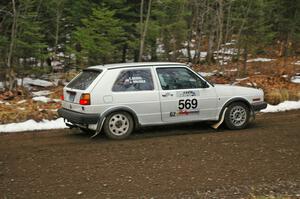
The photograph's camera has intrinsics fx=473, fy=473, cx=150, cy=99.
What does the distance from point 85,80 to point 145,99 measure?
1369 millimetres

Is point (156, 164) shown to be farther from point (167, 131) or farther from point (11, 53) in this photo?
point (11, 53)

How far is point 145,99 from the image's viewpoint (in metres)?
10.3

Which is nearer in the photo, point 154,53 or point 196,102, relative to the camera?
point 196,102

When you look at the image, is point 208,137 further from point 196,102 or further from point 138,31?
point 138,31

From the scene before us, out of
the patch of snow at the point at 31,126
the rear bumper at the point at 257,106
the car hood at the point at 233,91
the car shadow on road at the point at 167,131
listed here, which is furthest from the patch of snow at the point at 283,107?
the patch of snow at the point at 31,126

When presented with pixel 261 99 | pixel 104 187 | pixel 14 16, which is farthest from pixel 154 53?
pixel 104 187

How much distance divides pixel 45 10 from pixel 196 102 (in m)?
15.5

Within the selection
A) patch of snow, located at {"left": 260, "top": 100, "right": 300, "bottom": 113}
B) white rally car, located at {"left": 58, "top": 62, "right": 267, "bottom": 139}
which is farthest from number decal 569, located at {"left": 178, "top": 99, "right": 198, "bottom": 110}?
patch of snow, located at {"left": 260, "top": 100, "right": 300, "bottom": 113}

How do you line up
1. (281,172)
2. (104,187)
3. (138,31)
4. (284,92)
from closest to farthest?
(104,187)
(281,172)
(284,92)
(138,31)

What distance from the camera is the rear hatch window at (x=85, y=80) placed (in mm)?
10100

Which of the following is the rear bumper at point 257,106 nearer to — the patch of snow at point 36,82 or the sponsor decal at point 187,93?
the sponsor decal at point 187,93

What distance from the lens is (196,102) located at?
10.8 meters

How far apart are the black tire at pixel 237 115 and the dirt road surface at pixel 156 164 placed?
0.73 feet

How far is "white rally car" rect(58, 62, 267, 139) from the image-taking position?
9.94 meters
